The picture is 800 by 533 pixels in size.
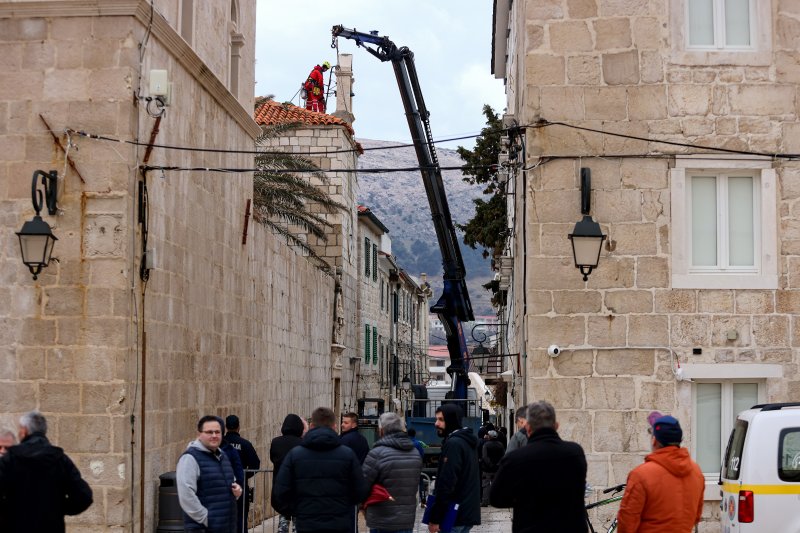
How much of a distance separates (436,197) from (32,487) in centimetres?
1735

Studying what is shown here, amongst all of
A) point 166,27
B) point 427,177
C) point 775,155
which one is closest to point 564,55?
point 775,155

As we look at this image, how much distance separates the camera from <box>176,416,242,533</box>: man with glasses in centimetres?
986

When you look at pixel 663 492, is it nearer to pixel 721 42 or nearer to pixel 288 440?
pixel 288 440

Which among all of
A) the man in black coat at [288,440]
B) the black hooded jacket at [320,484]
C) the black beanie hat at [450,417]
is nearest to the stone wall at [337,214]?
the man in black coat at [288,440]

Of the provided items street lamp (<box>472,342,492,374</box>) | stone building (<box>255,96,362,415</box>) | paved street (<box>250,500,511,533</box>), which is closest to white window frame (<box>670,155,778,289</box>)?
paved street (<box>250,500,511,533</box>)

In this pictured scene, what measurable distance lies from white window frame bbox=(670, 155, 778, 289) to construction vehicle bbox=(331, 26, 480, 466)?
9.63 m

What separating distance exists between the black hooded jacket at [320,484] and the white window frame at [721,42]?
23.0 ft

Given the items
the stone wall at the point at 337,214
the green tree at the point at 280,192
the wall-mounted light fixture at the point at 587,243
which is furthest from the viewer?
the stone wall at the point at 337,214

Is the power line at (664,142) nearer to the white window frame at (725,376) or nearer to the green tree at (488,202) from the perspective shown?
the white window frame at (725,376)

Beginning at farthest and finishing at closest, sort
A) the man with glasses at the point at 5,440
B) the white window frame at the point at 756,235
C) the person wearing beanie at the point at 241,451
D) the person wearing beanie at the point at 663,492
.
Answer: the person wearing beanie at the point at 241,451
the white window frame at the point at 756,235
the man with glasses at the point at 5,440
the person wearing beanie at the point at 663,492

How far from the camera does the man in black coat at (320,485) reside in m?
8.88

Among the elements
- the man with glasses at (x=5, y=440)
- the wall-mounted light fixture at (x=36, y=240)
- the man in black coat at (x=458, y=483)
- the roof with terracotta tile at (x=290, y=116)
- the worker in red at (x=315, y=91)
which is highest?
the worker in red at (x=315, y=91)

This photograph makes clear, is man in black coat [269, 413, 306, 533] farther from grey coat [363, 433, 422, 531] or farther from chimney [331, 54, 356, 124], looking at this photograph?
chimney [331, 54, 356, 124]

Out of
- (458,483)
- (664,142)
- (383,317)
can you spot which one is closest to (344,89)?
(383,317)
